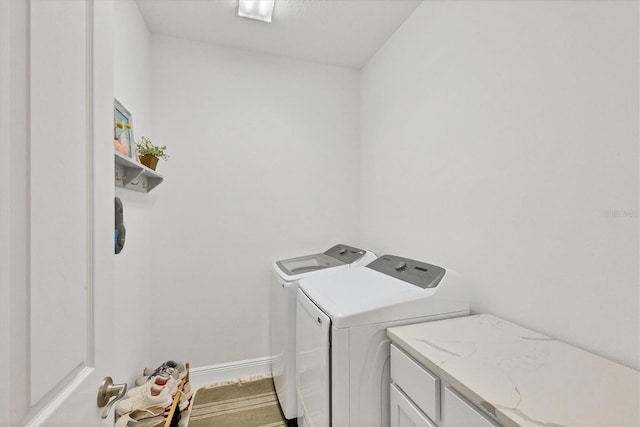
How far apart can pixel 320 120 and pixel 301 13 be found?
0.78 m

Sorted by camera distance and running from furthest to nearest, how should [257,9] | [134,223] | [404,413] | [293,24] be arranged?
[293,24] < [257,9] < [134,223] < [404,413]

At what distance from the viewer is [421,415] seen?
89cm

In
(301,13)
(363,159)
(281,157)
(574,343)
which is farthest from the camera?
(363,159)

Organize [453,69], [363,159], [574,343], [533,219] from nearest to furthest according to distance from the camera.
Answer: [574,343], [533,219], [453,69], [363,159]

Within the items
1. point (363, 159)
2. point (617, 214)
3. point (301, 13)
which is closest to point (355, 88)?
point (363, 159)

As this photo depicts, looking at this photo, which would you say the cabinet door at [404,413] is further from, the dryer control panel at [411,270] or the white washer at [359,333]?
the dryer control panel at [411,270]

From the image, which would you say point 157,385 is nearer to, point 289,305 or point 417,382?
point 289,305

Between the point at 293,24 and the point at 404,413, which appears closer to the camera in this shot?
the point at 404,413

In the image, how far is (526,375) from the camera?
2.50 feet

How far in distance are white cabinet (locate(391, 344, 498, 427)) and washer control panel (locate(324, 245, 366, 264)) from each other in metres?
0.90

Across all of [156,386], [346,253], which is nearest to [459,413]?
[346,253]

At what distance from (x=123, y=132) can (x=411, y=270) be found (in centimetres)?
163

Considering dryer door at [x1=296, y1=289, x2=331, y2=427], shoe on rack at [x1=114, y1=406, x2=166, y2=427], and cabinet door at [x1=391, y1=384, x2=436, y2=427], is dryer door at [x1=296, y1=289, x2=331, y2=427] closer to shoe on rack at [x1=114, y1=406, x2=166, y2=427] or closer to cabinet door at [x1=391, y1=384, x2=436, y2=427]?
cabinet door at [x1=391, y1=384, x2=436, y2=427]

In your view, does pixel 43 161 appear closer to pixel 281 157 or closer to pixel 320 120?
pixel 281 157
